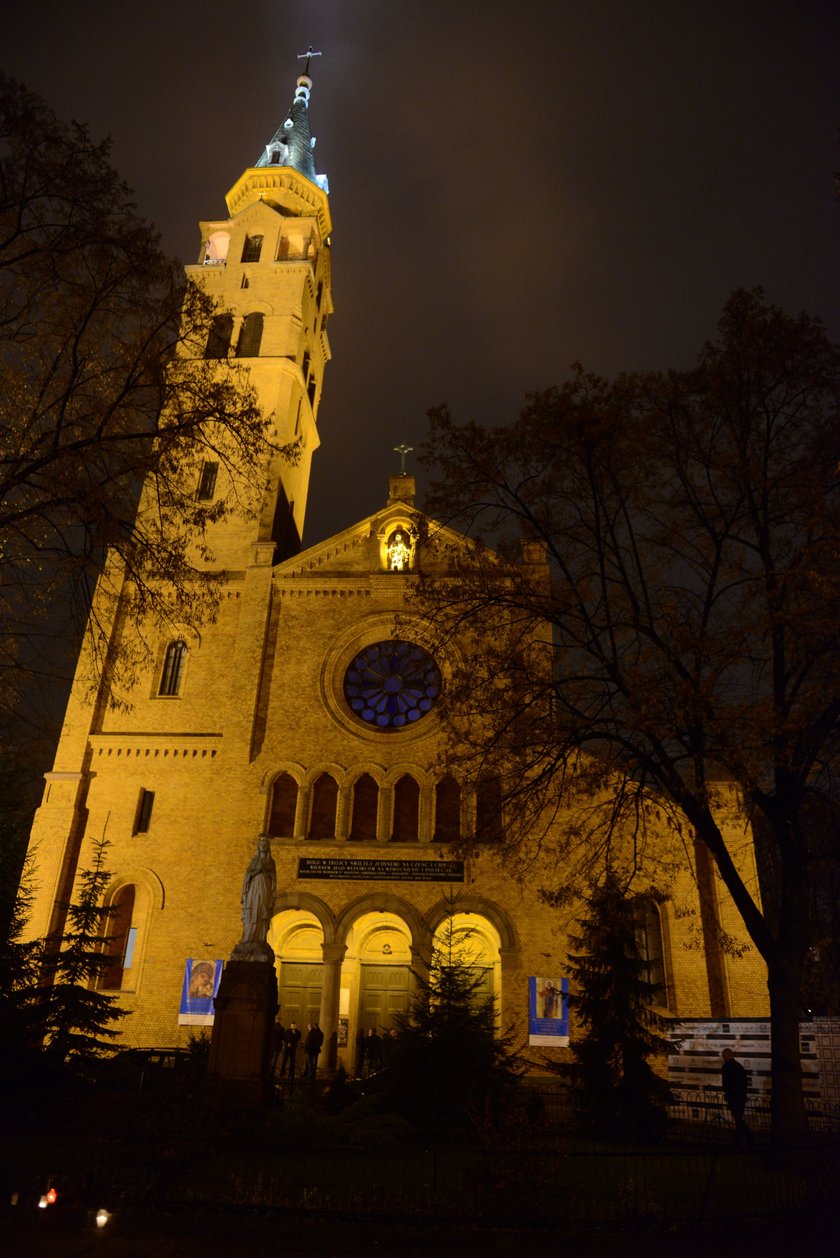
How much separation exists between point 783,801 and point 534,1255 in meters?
7.03

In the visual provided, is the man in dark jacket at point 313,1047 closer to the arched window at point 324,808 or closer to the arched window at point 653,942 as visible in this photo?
the arched window at point 324,808

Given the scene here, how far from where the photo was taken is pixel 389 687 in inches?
1053

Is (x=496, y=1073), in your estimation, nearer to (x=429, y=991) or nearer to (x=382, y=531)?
(x=429, y=991)

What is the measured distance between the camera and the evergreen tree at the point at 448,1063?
536 inches

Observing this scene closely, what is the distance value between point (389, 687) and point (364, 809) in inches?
155

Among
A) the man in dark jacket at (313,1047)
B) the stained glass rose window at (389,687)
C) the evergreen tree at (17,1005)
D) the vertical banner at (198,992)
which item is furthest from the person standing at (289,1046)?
the stained glass rose window at (389,687)

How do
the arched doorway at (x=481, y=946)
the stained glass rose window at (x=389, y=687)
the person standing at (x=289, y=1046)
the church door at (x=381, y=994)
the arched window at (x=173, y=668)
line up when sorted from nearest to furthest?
1. the person standing at (x=289, y=1046)
2. the arched doorway at (x=481, y=946)
3. the church door at (x=381, y=994)
4. the stained glass rose window at (x=389, y=687)
5. the arched window at (x=173, y=668)

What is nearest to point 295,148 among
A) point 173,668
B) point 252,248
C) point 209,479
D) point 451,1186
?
point 252,248

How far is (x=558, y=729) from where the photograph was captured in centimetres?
1334

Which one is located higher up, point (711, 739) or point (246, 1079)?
point (711, 739)

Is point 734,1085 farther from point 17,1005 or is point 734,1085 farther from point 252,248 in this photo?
point 252,248

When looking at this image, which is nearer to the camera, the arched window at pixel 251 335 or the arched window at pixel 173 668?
the arched window at pixel 173 668

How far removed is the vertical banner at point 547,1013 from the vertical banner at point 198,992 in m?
8.12

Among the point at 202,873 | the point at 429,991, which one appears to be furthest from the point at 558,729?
the point at 202,873
